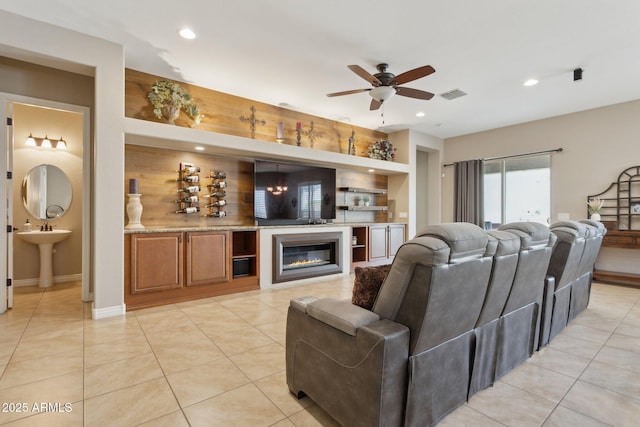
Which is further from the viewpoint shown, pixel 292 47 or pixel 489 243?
pixel 292 47

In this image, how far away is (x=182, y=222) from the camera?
435 cm

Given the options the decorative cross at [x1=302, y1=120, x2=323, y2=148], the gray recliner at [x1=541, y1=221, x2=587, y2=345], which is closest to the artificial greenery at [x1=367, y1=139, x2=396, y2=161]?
the decorative cross at [x1=302, y1=120, x2=323, y2=148]

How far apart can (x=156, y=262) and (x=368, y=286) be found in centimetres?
290

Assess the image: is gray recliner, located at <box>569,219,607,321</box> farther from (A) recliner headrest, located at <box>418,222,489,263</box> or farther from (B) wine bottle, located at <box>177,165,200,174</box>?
(B) wine bottle, located at <box>177,165,200,174</box>

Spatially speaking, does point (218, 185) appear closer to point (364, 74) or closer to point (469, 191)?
point (364, 74)

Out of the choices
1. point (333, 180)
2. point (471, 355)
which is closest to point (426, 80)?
point (333, 180)

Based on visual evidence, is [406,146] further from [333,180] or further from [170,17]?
[170,17]

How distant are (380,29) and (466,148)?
15.9ft

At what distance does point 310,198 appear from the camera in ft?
17.8

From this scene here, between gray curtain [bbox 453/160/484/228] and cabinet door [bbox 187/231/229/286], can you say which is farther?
gray curtain [bbox 453/160/484/228]

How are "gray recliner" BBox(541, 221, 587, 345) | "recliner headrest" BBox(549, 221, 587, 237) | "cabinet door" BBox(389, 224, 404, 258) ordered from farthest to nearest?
"cabinet door" BBox(389, 224, 404, 258) < "recliner headrest" BBox(549, 221, 587, 237) < "gray recliner" BBox(541, 221, 587, 345)

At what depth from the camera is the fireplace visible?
15.2 ft

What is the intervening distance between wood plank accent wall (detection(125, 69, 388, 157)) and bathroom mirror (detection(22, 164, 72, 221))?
6.99 feet

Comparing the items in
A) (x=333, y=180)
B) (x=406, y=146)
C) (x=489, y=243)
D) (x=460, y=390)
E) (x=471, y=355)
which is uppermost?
(x=406, y=146)
